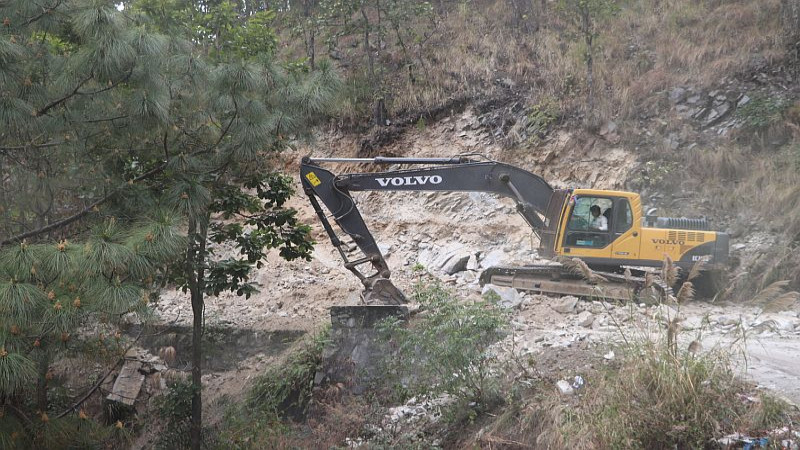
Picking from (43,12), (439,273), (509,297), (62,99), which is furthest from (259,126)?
(439,273)

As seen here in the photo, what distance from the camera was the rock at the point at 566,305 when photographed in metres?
9.90

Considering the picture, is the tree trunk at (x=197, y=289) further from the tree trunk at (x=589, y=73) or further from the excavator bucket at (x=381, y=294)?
→ the tree trunk at (x=589, y=73)

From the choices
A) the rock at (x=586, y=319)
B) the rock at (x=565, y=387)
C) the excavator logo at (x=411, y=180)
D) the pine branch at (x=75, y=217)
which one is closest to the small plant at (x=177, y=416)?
the pine branch at (x=75, y=217)

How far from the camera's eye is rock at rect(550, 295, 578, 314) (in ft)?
32.5

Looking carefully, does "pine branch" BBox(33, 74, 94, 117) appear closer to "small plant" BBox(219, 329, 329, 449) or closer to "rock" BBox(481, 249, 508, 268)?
"small plant" BBox(219, 329, 329, 449)

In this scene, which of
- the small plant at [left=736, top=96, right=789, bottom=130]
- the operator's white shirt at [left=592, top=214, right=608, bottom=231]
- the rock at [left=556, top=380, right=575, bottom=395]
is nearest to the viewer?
the rock at [left=556, top=380, right=575, bottom=395]

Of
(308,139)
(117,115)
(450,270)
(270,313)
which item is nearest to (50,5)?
(117,115)

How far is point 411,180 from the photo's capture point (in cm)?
1007

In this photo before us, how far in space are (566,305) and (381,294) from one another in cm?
255

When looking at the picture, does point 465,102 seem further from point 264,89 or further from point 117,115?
point 117,115

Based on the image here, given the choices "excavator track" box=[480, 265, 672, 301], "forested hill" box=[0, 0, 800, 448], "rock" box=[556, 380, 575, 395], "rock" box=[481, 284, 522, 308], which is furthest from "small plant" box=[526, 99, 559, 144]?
"rock" box=[556, 380, 575, 395]

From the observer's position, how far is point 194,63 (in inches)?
300

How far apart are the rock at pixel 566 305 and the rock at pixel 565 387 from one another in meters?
3.16

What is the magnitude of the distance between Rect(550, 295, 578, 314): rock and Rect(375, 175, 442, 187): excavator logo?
2.35m
